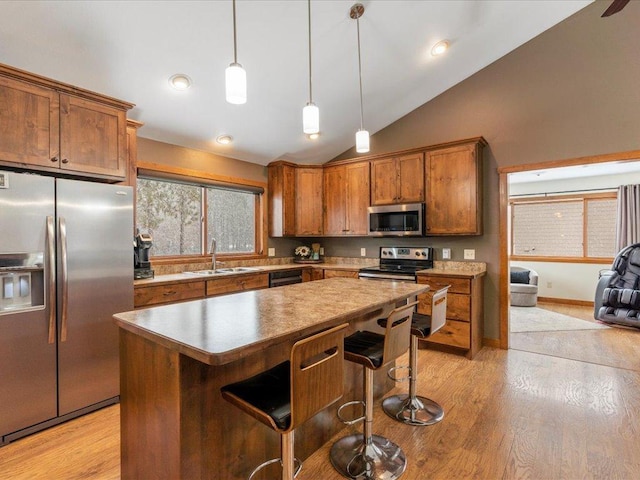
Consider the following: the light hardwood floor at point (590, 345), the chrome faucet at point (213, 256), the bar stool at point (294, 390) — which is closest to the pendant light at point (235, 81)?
the bar stool at point (294, 390)

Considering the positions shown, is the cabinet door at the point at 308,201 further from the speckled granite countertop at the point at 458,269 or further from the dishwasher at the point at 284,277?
the speckled granite countertop at the point at 458,269

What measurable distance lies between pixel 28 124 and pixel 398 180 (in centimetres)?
355

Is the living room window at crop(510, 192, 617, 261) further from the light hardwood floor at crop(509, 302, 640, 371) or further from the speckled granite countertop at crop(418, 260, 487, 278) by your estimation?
the speckled granite countertop at crop(418, 260, 487, 278)

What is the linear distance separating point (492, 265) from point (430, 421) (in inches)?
87.0

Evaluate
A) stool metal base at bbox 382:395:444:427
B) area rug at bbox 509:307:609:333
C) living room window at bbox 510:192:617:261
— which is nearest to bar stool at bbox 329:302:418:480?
stool metal base at bbox 382:395:444:427

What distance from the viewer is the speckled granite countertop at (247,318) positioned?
1.18 metres

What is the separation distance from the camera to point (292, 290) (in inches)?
90.5

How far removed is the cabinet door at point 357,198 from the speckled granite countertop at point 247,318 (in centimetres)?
224

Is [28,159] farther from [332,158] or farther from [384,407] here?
[332,158]

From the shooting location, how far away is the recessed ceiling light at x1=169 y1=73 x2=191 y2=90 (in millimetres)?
2809

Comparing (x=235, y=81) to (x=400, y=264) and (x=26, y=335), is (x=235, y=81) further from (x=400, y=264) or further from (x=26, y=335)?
(x=400, y=264)

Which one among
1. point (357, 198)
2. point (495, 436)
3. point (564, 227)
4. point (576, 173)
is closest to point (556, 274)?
point (564, 227)

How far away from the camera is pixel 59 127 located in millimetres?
2312

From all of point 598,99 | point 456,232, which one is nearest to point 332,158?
point 456,232
